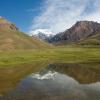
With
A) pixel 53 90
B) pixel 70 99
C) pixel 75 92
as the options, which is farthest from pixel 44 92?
pixel 70 99

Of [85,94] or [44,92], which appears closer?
[85,94]

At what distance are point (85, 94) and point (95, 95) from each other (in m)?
1.97

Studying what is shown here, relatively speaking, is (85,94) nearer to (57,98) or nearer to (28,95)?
(57,98)

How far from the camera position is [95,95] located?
42.3m

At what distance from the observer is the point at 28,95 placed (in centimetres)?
4525

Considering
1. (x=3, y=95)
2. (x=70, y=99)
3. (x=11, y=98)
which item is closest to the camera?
(x=70, y=99)

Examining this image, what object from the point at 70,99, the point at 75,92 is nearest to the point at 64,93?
the point at 75,92

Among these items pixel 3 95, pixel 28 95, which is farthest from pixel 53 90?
pixel 3 95

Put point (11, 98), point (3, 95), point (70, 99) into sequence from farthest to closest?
point (3, 95) < point (11, 98) < point (70, 99)

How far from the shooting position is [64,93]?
4534 cm

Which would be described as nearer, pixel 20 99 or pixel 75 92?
pixel 20 99

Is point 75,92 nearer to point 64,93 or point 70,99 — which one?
point 64,93

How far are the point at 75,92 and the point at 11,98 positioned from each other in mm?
10810

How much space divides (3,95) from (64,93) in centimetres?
1058
